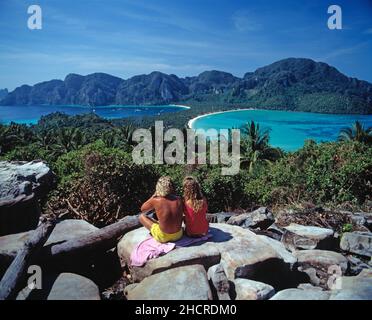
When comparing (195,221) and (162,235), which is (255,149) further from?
(162,235)

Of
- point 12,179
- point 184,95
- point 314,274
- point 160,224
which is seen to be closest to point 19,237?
point 12,179

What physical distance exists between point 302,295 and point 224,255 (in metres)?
1.17

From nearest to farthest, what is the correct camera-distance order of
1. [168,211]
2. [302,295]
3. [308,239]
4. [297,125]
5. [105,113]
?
1. [302,295]
2. [168,211]
3. [308,239]
4. [297,125]
5. [105,113]

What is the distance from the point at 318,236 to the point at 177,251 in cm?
245

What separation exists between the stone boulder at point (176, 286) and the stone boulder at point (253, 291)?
40cm

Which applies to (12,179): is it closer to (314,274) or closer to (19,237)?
(19,237)

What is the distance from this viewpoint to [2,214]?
622 cm

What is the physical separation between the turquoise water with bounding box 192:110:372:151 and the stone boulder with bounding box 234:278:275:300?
51554mm

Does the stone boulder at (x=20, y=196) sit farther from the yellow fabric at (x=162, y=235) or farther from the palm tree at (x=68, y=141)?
the palm tree at (x=68, y=141)

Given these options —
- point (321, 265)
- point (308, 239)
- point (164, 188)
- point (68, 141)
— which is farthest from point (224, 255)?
point (68, 141)

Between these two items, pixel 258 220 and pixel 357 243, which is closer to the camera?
pixel 357 243

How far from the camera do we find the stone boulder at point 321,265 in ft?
16.0

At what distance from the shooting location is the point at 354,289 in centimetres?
431
